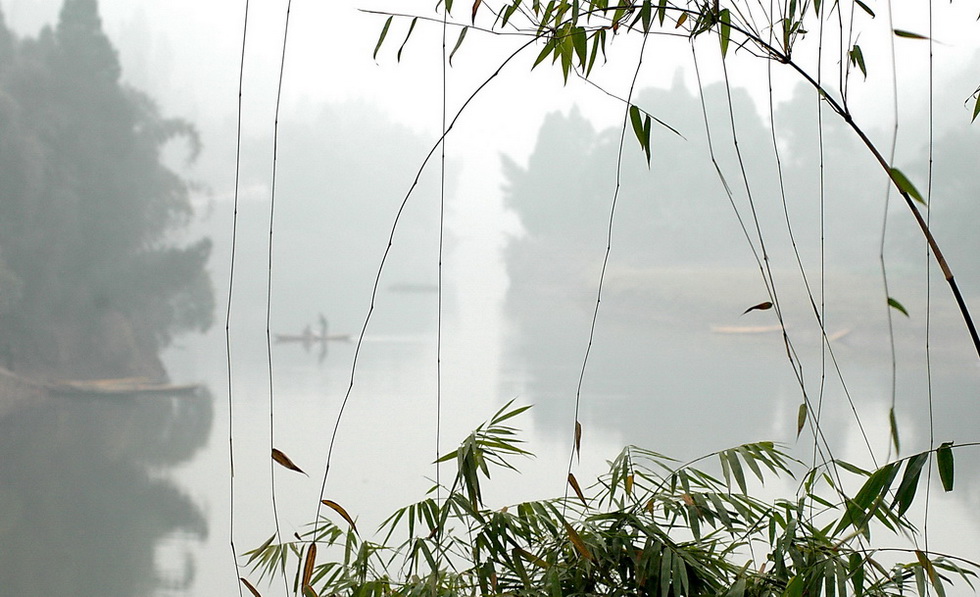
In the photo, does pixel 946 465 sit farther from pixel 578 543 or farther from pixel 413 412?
pixel 413 412

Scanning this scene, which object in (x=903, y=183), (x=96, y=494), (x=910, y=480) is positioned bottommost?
(x=96, y=494)

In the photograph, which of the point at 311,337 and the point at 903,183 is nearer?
the point at 903,183

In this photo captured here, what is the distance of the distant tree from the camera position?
121 inches

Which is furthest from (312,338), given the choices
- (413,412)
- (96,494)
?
(96,494)

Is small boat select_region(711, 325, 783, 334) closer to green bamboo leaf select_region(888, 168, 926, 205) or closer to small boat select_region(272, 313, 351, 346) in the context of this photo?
small boat select_region(272, 313, 351, 346)

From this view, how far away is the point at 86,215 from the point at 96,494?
0.91 m

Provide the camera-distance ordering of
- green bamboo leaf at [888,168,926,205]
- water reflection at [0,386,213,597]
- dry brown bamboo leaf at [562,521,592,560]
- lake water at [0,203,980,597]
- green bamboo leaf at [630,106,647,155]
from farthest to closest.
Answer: lake water at [0,203,980,597] < water reflection at [0,386,213,597] < dry brown bamboo leaf at [562,521,592,560] < green bamboo leaf at [630,106,647,155] < green bamboo leaf at [888,168,926,205]

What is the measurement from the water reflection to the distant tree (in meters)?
0.17

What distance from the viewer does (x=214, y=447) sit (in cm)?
304

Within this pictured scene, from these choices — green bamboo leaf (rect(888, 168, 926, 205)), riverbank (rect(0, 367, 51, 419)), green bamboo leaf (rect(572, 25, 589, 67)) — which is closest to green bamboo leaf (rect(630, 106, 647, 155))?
green bamboo leaf (rect(572, 25, 589, 67))

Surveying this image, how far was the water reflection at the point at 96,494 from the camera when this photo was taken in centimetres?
264

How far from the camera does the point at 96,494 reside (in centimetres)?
286

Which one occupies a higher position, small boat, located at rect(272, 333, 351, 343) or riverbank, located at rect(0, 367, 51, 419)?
small boat, located at rect(272, 333, 351, 343)

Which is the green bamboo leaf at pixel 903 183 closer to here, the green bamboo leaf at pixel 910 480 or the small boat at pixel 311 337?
the green bamboo leaf at pixel 910 480
